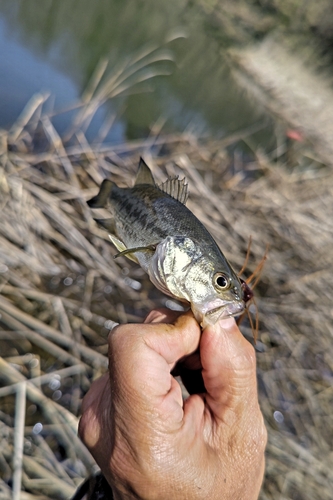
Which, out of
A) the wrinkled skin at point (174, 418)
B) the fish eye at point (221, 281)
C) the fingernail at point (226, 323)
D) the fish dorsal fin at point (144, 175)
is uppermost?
the fish eye at point (221, 281)

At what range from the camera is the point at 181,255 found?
1923 millimetres

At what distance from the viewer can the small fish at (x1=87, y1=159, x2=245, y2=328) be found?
1.85 metres

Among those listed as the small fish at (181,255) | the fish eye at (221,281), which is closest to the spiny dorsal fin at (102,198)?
the small fish at (181,255)

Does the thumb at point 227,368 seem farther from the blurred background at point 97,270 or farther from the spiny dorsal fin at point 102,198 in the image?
the blurred background at point 97,270

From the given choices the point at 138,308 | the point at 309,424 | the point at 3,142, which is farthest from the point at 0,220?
the point at 309,424

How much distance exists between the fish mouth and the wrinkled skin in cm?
4

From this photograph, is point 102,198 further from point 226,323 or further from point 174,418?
point 174,418

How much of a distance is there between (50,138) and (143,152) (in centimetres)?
143

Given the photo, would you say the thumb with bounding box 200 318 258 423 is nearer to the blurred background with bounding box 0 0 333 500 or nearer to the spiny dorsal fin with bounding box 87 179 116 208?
the spiny dorsal fin with bounding box 87 179 116 208

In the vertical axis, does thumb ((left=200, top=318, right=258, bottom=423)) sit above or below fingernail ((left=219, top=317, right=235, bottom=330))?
below

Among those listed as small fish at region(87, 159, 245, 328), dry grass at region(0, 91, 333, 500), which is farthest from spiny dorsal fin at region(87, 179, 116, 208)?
dry grass at region(0, 91, 333, 500)

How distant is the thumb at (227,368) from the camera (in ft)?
6.15

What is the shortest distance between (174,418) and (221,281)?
1.87 feet

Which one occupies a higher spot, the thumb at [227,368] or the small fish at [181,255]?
the small fish at [181,255]
